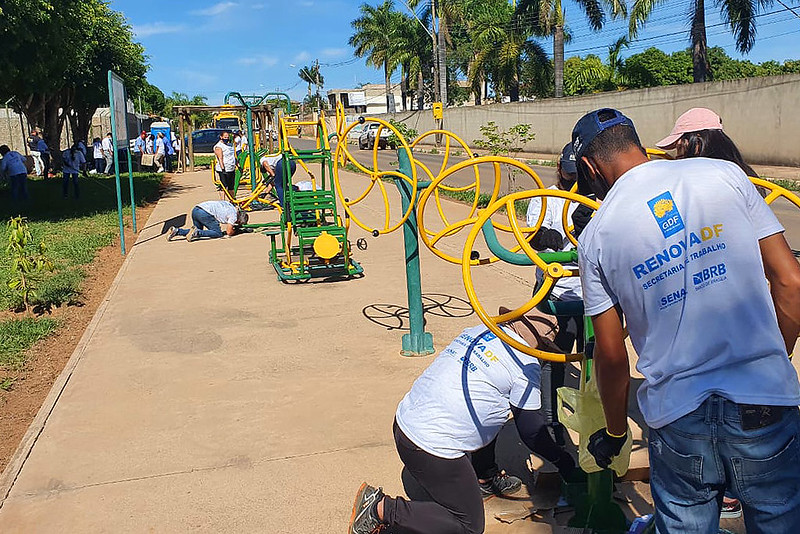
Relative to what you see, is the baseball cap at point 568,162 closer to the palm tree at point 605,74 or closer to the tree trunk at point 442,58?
the tree trunk at point 442,58

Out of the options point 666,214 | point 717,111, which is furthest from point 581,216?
point 717,111

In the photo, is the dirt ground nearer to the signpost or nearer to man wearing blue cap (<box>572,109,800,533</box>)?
the signpost

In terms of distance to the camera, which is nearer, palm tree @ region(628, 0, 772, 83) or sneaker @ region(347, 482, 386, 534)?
sneaker @ region(347, 482, 386, 534)

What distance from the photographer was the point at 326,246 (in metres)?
8.39

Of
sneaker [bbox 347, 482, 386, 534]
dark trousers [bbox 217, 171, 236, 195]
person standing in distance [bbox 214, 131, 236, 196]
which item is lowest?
sneaker [bbox 347, 482, 386, 534]

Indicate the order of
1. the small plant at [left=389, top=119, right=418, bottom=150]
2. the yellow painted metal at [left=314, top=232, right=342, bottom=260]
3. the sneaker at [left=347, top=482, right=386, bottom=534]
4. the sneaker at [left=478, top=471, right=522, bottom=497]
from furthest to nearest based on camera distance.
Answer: the yellow painted metal at [left=314, top=232, right=342, bottom=260] < the small plant at [left=389, top=119, right=418, bottom=150] < the sneaker at [left=478, top=471, right=522, bottom=497] < the sneaker at [left=347, top=482, right=386, bottom=534]

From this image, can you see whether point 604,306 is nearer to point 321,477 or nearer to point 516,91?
point 321,477

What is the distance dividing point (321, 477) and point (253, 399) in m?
1.28

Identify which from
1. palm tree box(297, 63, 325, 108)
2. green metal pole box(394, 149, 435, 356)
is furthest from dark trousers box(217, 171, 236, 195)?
palm tree box(297, 63, 325, 108)

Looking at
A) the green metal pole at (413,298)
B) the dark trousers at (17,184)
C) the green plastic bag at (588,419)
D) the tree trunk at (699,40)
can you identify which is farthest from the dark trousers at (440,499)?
the tree trunk at (699,40)

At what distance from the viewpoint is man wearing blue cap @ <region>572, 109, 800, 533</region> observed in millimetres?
1846

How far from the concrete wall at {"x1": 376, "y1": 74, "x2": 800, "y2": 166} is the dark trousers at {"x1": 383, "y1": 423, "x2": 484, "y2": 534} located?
68.0ft

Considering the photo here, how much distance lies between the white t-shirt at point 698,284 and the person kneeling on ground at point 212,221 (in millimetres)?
10784

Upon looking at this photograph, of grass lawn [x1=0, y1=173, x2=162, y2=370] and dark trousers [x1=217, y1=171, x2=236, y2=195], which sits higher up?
dark trousers [x1=217, y1=171, x2=236, y2=195]
